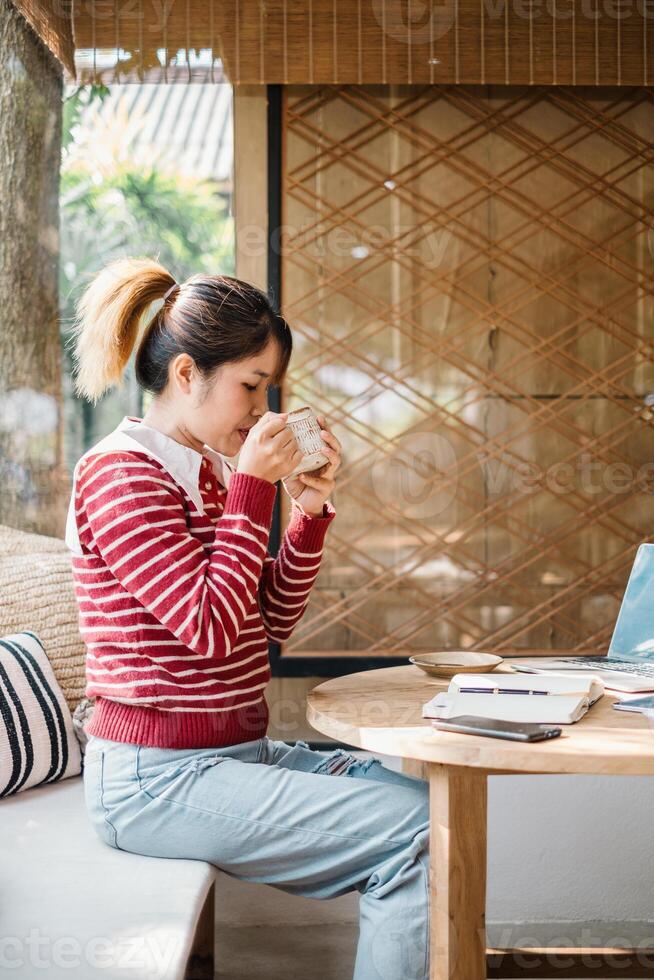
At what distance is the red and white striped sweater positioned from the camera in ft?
3.39

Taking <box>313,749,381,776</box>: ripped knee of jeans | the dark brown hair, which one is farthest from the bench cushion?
the dark brown hair

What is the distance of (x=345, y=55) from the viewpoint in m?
2.68

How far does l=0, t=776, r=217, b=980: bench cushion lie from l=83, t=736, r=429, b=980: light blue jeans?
41mm

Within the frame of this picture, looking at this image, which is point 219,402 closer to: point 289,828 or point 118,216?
point 289,828

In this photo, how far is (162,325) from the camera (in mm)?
1226

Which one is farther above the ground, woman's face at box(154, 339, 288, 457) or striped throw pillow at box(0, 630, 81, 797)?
woman's face at box(154, 339, 288, 457)

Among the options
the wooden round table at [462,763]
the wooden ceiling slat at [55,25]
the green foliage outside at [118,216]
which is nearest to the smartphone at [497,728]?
the wooden round table at [462,763]

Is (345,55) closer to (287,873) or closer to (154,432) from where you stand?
(154,432)

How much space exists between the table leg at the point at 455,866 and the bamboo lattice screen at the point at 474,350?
6.20 ft

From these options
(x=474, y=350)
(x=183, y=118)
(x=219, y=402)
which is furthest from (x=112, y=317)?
(x=183, y=118)

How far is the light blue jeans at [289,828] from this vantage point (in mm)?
965

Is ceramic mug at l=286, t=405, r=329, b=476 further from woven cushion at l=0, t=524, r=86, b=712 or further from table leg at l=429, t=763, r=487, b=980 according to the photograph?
woven cushion at l=0, t=524, r=86, b=712

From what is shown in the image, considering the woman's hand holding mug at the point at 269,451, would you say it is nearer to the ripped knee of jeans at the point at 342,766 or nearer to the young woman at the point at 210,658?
the young woman at the point at 210,658

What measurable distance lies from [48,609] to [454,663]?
2.21ft
